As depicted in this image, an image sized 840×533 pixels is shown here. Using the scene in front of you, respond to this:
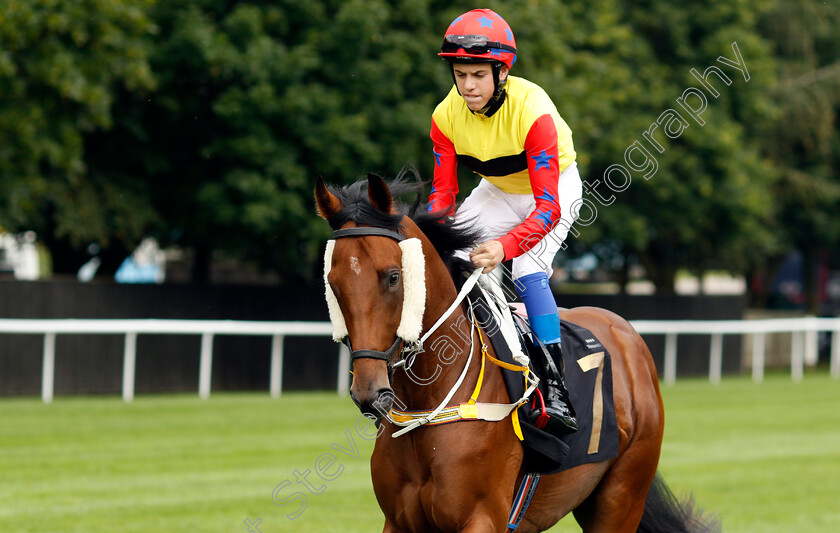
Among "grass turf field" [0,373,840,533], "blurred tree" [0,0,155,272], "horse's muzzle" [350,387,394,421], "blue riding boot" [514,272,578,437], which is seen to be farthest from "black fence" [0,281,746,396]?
"horse's muzzle" [350,387,394,421]

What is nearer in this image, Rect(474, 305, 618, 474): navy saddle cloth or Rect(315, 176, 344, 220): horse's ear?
Rect(315, 176, 344, 220): horse's ear

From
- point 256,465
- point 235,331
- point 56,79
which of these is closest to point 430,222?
point 256,465

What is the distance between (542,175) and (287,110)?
1070cm

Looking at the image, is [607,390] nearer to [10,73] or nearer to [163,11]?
[10,73]

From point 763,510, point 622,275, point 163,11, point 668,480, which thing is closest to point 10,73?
point 163,11

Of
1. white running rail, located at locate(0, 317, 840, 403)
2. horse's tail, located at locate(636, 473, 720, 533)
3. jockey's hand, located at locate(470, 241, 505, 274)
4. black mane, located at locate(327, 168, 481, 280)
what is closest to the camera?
black mane, located at locate(327, 168, 481, 280)

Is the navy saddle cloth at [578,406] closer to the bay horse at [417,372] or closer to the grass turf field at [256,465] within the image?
the bay horse at [417,372]

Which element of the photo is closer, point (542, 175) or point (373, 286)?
point (373, 286)

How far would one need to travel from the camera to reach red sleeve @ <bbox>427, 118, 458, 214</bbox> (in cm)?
428

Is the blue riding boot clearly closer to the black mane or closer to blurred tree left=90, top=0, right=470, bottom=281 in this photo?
the black mane

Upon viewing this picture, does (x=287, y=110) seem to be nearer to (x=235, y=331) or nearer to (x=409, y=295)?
(x=235, y=331)

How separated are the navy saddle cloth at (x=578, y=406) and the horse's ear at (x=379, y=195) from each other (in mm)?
707

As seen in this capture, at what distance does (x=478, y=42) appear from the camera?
391 centimetres

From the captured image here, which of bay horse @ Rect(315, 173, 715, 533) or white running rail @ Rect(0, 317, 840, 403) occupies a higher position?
bay horse @ Rect(315, 173, 715, 533)
